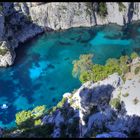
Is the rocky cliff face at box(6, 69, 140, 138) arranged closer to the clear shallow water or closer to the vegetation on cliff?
the vegetation on cliff

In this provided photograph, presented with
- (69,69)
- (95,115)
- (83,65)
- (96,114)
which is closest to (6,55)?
(69,69)

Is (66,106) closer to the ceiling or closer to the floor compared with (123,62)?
closer to the floor

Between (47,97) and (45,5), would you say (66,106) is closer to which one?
(47,97)

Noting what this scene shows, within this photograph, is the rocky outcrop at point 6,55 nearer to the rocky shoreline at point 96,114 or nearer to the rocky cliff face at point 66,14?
the rocky cliff face at point 66,14

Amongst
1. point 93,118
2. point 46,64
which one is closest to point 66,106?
point 93,118

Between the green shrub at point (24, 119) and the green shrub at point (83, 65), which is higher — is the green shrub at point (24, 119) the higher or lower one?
the lower one

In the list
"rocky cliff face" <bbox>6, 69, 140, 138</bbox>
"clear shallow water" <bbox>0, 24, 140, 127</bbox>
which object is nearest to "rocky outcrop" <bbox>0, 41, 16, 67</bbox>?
"clear shallow water" <bbox>0, 24, 140, 127</bbox>

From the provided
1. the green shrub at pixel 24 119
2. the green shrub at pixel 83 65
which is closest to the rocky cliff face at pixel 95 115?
the green shrub at pixel 24 119
